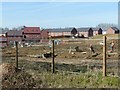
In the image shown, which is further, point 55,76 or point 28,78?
point 55,76

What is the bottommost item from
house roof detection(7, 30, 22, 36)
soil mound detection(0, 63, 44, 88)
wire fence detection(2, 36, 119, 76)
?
wire fence detection(2, 36, 119, 76)

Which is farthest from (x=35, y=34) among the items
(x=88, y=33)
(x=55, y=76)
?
(x=55, y=76)

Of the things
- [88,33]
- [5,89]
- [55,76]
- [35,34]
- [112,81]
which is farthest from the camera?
[88,33]

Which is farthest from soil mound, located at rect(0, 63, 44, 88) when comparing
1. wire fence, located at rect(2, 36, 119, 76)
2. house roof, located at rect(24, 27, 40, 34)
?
house roof, located at rect(24, 27, 40, 34)

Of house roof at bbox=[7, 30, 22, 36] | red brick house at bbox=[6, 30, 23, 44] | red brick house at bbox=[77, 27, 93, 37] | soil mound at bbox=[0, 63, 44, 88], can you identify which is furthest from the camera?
red brick house at bbox=[77, 27, 93, 37]

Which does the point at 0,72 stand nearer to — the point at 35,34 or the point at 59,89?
the point at 59,89

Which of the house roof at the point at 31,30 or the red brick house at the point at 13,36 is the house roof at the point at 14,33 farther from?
the house roof at the point at 31,30

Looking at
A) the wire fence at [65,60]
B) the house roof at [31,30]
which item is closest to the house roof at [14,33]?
the house roof at [31,30]

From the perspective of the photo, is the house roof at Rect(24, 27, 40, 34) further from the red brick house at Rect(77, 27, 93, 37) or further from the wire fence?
the wire fence

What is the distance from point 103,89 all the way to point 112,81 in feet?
3.19

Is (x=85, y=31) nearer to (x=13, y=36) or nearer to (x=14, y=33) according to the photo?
(x=14, y=33)

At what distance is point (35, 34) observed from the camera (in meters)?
88.0

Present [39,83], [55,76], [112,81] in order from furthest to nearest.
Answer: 1. [55,76]
2. [112,81]
3. [39,83]

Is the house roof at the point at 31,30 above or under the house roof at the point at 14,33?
above
